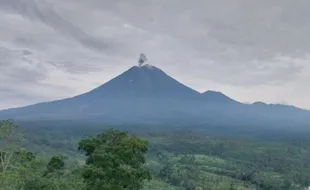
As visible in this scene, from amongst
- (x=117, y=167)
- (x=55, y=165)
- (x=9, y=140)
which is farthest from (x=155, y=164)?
(x=117, y=167)

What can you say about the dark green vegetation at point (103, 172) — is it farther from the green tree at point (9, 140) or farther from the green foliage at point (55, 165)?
the green foliage at point (55, 165)

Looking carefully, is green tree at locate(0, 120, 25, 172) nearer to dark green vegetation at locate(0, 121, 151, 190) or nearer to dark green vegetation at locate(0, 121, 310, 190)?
dark green vegetation at locate(0, 121, 310, 190)

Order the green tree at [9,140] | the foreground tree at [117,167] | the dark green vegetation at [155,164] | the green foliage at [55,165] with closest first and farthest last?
the foreground tree at [117,167]
the dark green vegetation at [155,164]
the green tree at [9,140]
the green foliage at [55,165]

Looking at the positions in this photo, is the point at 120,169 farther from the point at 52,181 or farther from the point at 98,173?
the point at 52,181

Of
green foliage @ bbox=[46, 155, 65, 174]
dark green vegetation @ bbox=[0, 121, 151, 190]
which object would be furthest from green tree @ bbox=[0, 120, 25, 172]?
dark green vegetation @ bbox=[0, 121, 151, 190]

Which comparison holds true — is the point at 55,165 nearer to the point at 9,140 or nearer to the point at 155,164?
the point at 9,140

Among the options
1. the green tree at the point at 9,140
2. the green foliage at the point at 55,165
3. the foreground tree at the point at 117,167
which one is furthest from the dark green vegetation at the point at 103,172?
the green foliage at the point at 55,165

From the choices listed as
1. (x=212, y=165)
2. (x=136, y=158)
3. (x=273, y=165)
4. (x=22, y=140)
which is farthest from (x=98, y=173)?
(x=273, y=165)
